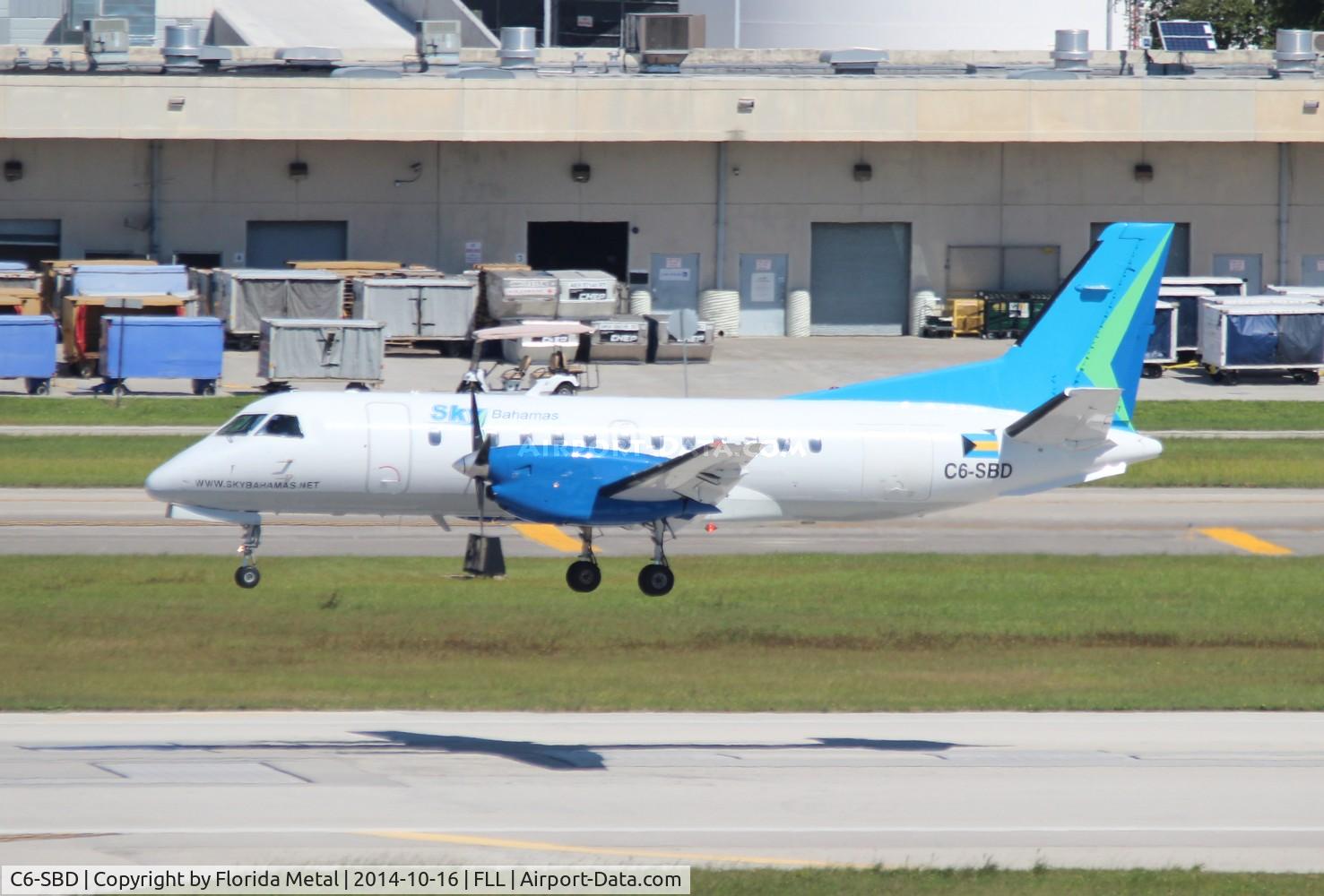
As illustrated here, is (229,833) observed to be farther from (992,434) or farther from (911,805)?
(992,434)

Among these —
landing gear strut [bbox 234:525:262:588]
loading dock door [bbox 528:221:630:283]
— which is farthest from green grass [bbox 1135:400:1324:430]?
landing gear strut [bbox 234:525:262:588]

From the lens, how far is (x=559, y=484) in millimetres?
30875

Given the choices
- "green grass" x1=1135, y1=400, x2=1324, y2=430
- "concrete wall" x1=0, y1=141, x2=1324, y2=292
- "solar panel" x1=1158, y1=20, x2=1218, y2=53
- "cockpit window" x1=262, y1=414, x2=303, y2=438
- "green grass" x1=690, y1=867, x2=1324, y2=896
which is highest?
"solar panel" x1=1158, y1=20, x2=1218, y2=53

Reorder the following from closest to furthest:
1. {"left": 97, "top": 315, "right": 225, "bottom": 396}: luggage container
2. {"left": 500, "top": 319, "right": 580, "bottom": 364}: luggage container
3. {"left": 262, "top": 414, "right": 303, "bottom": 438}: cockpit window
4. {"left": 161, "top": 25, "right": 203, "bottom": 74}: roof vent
→ 1. {"left": 262, "top": 414, "right": 303, "bottom": 438}: cockpit window
2. {"left": 97, "top": 315, "right": 225, "bottom": 396}: luggage container
3. {"left": 500, "top": 319, "right": 580, "bottom": 364}: luggage container
4. {"left": 161, "top": 25, "right": 203, "bottom": 74}: roof vent

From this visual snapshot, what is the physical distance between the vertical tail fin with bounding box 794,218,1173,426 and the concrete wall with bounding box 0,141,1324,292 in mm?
43245

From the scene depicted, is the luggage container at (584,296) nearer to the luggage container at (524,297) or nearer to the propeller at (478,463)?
the luggage container at (524,297)

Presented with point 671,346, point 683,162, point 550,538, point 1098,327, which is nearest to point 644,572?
point 1098,327

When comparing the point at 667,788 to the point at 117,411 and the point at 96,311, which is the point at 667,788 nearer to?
the point at 117,411

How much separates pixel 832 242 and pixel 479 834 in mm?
58369

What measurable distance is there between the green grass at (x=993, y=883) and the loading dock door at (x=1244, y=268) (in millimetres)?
61034

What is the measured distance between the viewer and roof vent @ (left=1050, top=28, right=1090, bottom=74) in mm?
80875

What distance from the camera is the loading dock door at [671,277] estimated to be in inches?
3132

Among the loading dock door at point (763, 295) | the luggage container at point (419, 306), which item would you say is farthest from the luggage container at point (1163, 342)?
the luggage container at point (419, 306)

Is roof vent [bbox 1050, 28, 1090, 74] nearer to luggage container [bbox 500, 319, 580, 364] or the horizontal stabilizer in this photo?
luggage container [bbox 500, 319, 580, 364]
